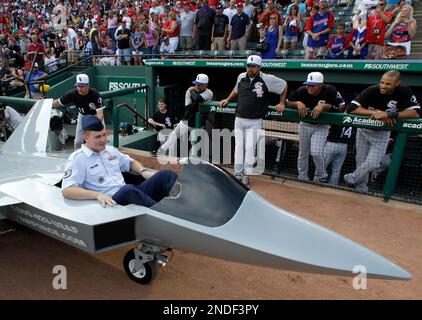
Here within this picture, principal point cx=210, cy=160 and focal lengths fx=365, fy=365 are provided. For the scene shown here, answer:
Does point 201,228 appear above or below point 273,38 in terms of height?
below

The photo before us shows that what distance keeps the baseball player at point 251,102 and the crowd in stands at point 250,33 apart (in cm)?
295

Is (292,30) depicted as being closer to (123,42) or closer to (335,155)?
(335,155)

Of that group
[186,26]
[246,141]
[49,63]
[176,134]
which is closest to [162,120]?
[176,134]

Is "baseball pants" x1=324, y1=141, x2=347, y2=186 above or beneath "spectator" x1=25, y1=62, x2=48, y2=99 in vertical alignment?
beneath

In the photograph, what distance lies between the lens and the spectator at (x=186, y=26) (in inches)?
435

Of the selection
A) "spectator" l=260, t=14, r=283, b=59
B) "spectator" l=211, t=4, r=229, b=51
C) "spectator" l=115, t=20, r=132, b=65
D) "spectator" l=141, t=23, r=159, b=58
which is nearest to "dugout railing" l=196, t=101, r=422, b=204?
"spectator" l=260, t=14, r=283, b=59

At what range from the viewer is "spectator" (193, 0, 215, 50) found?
10.1 metres

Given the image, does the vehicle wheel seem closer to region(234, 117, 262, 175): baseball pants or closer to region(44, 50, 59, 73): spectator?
region(234, 117, 262, 175): baseball pants

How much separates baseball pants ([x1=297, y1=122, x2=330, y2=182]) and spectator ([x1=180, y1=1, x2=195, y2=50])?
21.4 feet

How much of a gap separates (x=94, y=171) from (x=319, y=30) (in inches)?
270

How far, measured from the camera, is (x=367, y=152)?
17.7ft

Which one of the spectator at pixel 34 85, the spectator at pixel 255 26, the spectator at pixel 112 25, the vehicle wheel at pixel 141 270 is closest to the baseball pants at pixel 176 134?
the vehicle wheel at pixel 141 270

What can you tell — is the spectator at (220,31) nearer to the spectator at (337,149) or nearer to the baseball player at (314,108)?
the baseball player at (314,108)
